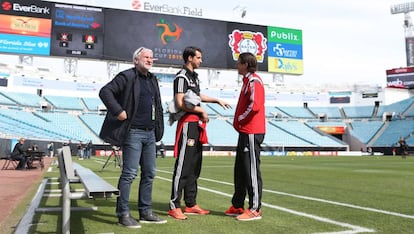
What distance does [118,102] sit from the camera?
401 centimetres

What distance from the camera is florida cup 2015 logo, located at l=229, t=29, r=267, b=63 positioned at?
3953 centimetres

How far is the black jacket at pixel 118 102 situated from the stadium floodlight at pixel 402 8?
8843cm

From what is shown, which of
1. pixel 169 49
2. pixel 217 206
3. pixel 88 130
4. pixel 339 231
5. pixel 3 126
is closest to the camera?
pixel 339 231

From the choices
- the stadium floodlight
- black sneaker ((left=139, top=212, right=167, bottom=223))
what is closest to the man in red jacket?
black sneaker ((left=139, top=212, right=167, bottom=223))

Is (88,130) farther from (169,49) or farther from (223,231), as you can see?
(223,231)

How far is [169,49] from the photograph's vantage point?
37.2m

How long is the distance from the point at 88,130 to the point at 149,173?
40.5m

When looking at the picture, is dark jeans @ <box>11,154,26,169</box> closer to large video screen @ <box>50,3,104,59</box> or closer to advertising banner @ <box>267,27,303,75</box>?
large video screen @ <box>50,3,104,59</box>

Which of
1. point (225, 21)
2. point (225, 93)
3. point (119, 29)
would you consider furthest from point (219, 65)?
point (225, 93)

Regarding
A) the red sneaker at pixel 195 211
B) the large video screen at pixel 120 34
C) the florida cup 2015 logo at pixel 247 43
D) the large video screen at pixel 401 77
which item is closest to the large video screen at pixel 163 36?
the large video screen at pixel 120 34

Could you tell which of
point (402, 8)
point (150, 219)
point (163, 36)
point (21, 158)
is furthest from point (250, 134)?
point (402, 8)

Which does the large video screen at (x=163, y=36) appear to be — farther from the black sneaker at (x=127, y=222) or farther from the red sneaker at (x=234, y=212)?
the black sneaker at (x=127, y=222)

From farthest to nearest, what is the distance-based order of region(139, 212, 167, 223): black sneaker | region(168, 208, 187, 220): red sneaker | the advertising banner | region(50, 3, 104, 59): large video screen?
the advertising banner → region(50, 3, 104, 59): large video screen → region(168, 208, 187, 220): red sneaker → region(139, 212, 167, 223): black sneaker

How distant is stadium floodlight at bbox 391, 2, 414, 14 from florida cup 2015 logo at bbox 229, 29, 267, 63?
53.2 m
